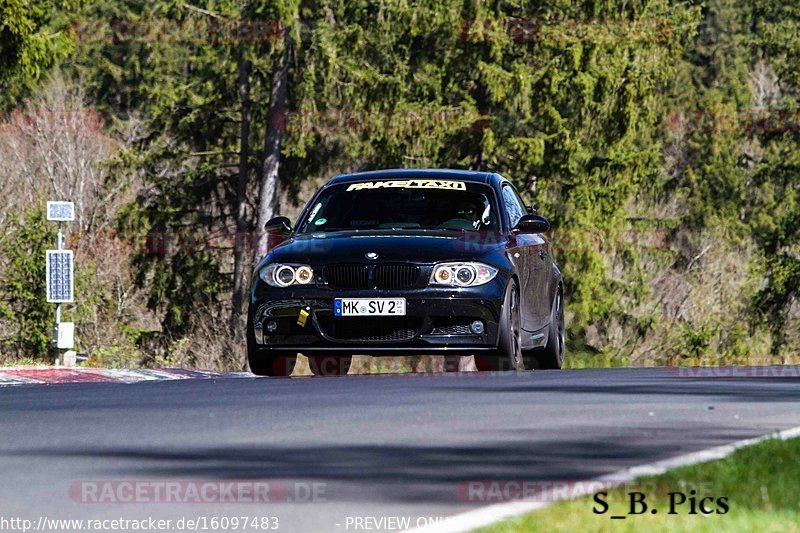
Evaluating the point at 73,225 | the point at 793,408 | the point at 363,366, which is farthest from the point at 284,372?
the point at 73,225

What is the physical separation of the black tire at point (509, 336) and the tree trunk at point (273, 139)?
91.5 ft

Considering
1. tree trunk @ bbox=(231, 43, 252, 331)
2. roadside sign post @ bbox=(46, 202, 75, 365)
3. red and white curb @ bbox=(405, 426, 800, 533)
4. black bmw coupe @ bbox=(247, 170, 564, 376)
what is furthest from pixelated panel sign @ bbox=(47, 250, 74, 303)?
tree trunk @ bbox=(231, 43, 252, 331)

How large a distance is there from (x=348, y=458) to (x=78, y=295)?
3228 cm

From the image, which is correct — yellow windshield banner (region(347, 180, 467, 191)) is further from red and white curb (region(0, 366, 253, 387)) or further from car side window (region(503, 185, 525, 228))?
red and white curb (region(0, 366, 253, 387))

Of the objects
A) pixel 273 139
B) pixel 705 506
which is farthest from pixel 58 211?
pixel 273 139

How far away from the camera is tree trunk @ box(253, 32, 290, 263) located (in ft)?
144

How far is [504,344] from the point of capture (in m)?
15.5

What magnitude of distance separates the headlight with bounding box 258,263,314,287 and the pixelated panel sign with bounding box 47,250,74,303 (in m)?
10.8

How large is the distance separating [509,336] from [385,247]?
1264 mm

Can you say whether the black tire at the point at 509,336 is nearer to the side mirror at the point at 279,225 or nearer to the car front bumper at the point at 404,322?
the car front bumper at the point at 404,322

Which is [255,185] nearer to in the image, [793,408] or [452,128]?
[452,128]

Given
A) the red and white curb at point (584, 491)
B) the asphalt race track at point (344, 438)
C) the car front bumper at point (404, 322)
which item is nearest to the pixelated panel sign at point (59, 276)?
the car front bumper at point (404, 322)

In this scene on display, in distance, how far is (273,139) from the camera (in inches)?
1762

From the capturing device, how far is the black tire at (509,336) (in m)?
15.5
